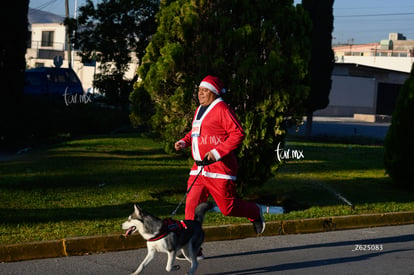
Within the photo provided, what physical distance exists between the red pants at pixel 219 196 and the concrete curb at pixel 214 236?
3.93 feet

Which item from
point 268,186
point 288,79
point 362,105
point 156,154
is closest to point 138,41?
point 156,154

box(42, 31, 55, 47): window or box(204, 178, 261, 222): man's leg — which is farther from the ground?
box(42, 31, 55, 47): window

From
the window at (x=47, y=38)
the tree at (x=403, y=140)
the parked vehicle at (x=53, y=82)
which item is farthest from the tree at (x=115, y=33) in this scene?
the window at (x=47, y=38)

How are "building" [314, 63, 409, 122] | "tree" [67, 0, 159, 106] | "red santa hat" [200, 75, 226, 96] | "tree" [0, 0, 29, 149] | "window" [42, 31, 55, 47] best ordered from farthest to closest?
"window" [42, 31, 55, 47]
"building" [314, 63, 409, 122]
"tree" [67, 0, 159, 106]
"tree" [0, 0, 29, 149]
"red santa hat" [200, 75, 226, 96]

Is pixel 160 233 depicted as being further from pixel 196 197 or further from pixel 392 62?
pixel 392 62

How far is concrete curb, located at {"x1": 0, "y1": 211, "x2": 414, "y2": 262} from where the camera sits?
698 centimetres

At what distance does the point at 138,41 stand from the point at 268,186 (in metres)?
13.2

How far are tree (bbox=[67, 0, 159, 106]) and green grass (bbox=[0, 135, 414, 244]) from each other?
22.9 ft

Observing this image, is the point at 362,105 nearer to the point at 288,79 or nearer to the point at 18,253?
the point at 288,79

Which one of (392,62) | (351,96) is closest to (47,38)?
(392,62)

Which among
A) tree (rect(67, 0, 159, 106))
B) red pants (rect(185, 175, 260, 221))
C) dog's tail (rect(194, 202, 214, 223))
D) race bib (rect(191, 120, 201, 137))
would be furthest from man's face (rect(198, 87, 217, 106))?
tree (rect(67, 0, 159, 106))

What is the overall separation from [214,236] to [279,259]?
1.15 meters

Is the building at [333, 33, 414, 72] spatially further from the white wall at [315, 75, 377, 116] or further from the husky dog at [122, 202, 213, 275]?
the husky dog at [122, 202, 213, 275]

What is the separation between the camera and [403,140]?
1288 cm
